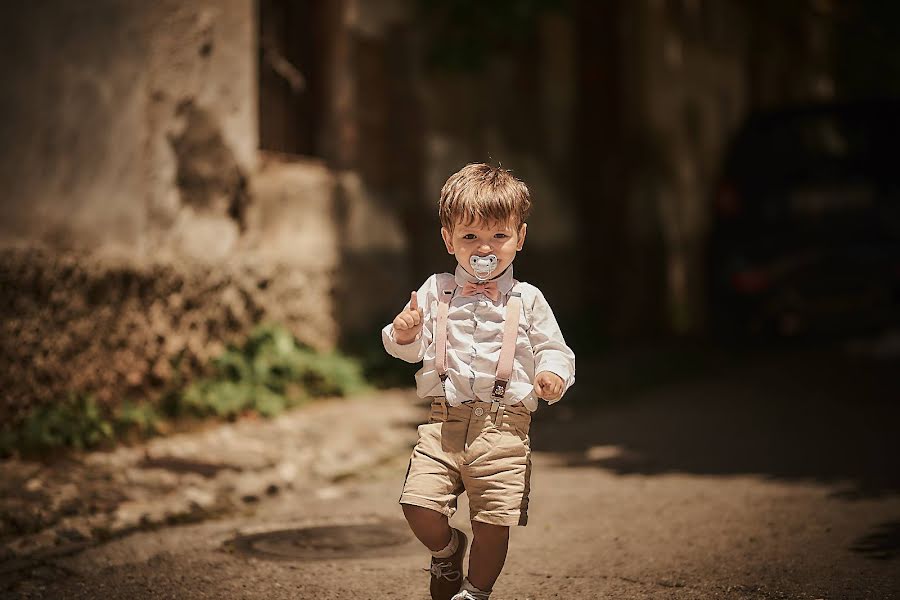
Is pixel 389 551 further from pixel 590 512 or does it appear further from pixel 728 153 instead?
pixel 728 153

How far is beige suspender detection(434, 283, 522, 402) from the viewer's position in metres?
3.26

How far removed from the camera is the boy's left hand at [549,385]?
320 cm


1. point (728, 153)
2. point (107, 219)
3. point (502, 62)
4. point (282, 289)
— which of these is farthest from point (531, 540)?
point (502, 62)

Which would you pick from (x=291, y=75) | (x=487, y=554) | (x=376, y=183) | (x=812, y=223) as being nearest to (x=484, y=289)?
(x=487, y=554)

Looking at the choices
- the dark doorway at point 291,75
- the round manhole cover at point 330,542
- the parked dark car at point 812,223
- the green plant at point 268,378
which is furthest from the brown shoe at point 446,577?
the parked dark car at point 812,223

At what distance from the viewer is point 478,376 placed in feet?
Result: 10.8

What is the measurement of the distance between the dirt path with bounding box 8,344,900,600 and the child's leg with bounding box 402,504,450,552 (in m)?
0.41

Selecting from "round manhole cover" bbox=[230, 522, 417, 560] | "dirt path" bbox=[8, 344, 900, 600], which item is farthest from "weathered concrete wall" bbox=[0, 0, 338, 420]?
"round manhole cover" bbox=[230, 522, 417, 560]

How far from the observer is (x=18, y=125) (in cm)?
603

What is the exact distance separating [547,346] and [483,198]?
433 mm

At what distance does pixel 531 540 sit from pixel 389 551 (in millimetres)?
505

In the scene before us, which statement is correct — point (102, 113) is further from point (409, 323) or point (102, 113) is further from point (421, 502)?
point (421, 502)

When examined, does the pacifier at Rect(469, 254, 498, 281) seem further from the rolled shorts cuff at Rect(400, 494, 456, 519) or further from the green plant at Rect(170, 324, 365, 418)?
the green plant at Rect(170, 324, 365, 418)

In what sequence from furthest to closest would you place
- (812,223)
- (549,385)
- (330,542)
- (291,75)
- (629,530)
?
(812,223)
(291,75)
(629,530)
(330,542)
(549,385)
